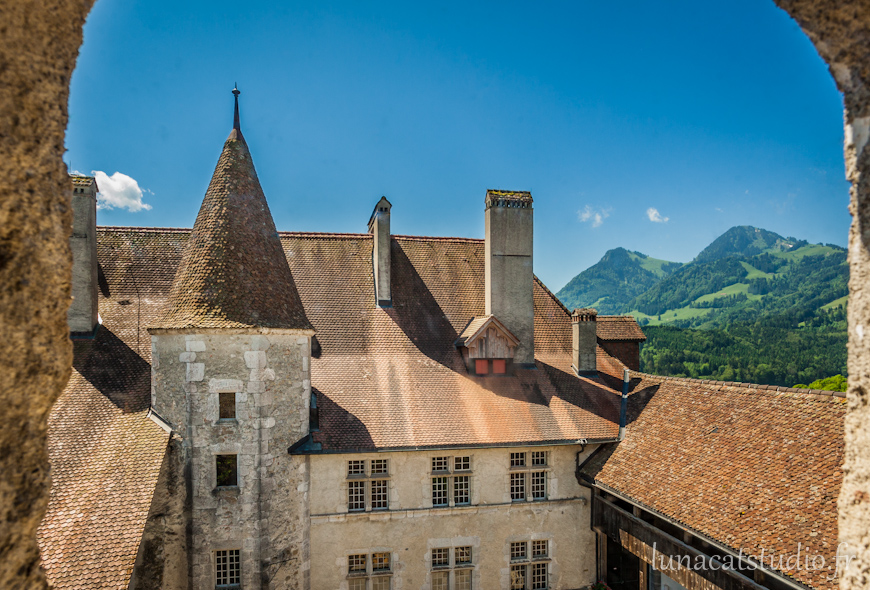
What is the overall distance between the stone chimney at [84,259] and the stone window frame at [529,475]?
1350 cm

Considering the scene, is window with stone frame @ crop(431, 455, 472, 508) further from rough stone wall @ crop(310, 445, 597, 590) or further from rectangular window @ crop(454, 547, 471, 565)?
rectangular window @ crop(454, 547, 471, 565)

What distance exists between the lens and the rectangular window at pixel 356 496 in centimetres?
1398

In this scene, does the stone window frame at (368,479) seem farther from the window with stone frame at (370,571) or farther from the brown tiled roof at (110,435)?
the brown tiled roof at (110,435)

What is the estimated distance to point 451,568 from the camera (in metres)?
14.1

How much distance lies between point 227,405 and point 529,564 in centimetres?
991

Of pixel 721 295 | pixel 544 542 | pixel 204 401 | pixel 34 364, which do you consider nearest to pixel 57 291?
pixel 34 364

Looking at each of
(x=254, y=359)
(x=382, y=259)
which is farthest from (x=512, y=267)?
(x=254, y=359)

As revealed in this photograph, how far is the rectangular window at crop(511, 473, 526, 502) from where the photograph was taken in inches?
584

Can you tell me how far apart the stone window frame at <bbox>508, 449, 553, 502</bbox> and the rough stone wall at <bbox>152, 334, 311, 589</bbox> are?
6579mm

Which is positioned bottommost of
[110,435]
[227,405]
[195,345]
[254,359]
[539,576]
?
[539,576]

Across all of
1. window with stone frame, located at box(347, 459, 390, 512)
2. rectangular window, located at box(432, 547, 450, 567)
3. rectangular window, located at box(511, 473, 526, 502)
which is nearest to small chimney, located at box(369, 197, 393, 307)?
window with stone frame, located at box(347, 459, 390, 512)

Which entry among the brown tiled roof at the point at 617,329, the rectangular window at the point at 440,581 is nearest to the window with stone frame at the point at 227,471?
the rectangular window at the point at 440,581

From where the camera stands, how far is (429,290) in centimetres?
1833

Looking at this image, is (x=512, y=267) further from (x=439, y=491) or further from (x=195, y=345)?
(x=195, y=345)
